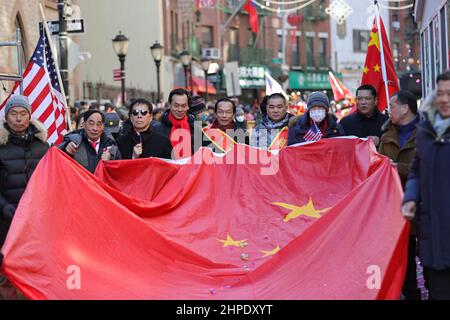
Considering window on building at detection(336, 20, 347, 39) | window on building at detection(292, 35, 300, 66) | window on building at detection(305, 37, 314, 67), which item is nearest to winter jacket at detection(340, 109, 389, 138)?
window on building at detection(292, 35, 300, 66)

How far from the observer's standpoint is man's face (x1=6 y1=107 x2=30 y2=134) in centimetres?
742

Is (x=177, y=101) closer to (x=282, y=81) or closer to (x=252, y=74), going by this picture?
(x=282, y=81)

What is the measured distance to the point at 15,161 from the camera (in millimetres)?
7312

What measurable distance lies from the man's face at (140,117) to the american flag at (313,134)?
1.76 m

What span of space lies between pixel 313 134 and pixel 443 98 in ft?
11.4

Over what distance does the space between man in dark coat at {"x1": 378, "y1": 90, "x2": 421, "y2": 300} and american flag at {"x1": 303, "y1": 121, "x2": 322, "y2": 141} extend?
170cm

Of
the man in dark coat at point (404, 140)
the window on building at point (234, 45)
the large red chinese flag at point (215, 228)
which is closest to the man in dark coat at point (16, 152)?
the large red chinese flag at point (215, 228)

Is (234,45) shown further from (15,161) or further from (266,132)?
(15,161)

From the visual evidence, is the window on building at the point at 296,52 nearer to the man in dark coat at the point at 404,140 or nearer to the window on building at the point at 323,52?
the window on building at the point at 323,52

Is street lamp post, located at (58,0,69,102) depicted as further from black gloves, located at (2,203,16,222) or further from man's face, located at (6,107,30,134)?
black gloves, located at (2,203,16,222)

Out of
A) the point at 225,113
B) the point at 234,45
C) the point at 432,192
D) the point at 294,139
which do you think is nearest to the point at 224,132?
the point at 225,113
